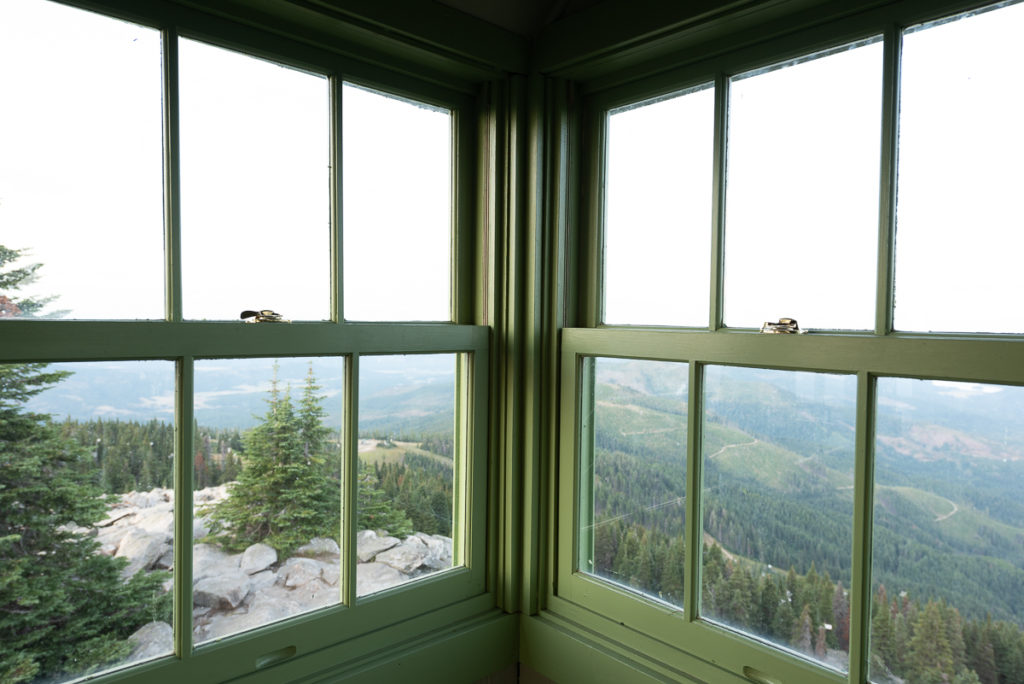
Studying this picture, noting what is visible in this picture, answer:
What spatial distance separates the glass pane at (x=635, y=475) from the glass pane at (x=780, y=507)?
66 millimetres

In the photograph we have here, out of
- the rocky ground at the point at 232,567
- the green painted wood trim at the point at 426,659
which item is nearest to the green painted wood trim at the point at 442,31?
the rocky ground at the point at 232,567

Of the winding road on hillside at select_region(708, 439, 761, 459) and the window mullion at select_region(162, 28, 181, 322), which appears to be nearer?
the window mullion at select_region(162, 28, 181, 322)

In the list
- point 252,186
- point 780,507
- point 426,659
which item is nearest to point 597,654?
point 426,659

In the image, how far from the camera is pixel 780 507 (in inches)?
43.8

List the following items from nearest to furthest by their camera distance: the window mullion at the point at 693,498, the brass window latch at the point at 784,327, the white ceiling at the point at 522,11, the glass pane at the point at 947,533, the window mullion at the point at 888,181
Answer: the glass pane at the point at 947,533, the window mullion at the point at 888,181, the brass window latch at the point at 784,327, the window mullion at the point at 693,498, the white ceiling at the point at 522,11

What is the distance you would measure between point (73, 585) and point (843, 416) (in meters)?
1.23

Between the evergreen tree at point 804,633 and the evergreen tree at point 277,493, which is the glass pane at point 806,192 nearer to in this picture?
the evergreen tree at point 804,633

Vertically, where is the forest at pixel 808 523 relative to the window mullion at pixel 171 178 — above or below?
below

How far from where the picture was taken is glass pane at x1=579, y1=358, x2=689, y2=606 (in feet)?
4.12

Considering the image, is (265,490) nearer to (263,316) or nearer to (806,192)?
(263,316)

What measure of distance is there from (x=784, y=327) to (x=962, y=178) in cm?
33

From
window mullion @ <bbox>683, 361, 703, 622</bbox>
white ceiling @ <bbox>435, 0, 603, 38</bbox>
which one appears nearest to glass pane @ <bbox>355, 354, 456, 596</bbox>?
window mullion @ <bbox>683, 361, 703, 622</bbox>

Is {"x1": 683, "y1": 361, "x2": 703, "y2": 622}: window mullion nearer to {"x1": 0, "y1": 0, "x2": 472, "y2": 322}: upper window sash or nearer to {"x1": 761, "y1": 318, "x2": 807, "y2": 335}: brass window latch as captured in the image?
{"x1": 761, "y1": 318, "x2": 807, "y2": 335}: brass window latch

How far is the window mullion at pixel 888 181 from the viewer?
0.99m
